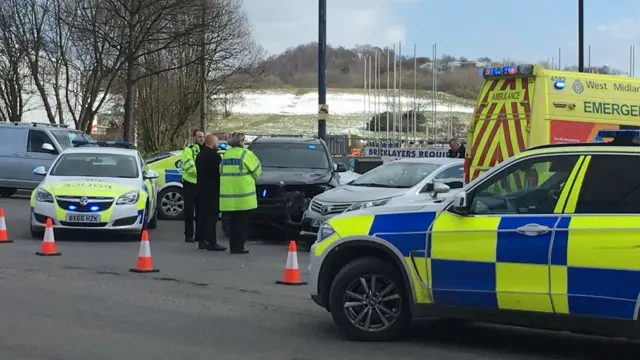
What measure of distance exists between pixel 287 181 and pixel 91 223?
3.16m

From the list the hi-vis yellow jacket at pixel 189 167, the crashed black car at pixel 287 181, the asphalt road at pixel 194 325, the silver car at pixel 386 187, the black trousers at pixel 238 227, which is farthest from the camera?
the hi-vis yellow jacket at pixel 189 167

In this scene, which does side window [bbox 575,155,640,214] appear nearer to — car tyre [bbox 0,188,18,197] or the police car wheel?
the police car wheel

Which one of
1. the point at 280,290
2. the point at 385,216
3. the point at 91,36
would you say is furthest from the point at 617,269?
the point at 91,36

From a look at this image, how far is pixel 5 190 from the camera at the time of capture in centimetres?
2559

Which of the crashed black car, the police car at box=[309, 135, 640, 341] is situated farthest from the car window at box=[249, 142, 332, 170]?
the police car at box=[309, 135, 640, 341]

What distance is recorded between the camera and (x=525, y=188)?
24.5 ft

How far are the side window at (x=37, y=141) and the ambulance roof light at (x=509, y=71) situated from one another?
539 inches

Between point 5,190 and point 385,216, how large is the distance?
1975 centimetres

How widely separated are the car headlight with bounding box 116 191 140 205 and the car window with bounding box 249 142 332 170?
243 cm

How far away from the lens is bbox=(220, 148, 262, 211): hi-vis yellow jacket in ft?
45.6

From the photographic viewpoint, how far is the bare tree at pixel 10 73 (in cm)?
3916

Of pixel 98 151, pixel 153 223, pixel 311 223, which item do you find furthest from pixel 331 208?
pixel 98 151

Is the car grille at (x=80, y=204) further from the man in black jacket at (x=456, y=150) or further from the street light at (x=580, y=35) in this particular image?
the street light at (x=580, y=35)

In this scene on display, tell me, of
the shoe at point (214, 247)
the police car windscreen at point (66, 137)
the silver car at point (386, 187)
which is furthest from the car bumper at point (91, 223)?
the police car windscreen at point (66, 137)
